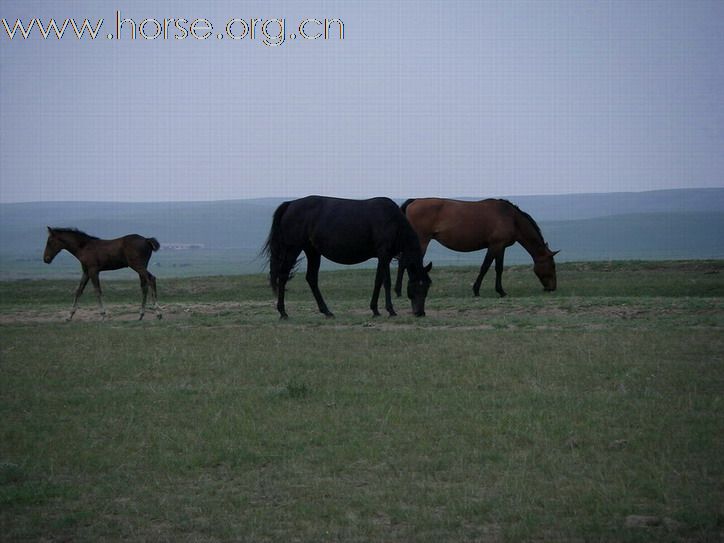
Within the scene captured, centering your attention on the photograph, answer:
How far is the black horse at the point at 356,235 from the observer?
17422 mm

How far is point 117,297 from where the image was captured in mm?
26031

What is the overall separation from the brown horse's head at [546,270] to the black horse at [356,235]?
19.4ft

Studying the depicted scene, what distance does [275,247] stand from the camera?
17.9 m

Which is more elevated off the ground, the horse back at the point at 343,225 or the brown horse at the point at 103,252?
the horse back at the point at 343,225

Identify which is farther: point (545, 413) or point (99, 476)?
point (545, 413)

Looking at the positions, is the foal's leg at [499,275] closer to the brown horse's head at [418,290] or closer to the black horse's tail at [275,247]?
the brown horse's head at [418,290]

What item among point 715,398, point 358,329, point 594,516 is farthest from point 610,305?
point 594,516

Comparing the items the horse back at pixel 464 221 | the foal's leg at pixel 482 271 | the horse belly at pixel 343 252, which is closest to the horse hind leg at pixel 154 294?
the horse belly at pixel 343 252

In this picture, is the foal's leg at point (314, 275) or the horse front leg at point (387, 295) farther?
the foal's leg at point (314, 275)

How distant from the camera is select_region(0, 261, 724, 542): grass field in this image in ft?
21.2

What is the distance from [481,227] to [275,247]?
21.9ft

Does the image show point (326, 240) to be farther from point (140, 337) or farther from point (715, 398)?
point (715, 398)

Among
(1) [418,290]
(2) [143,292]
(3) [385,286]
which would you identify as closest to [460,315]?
(1) [418,290]

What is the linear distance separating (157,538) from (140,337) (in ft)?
32.2
